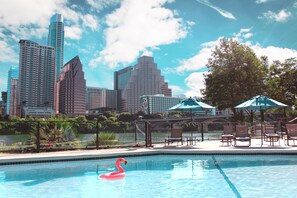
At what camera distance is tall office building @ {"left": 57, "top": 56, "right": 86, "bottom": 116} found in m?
136

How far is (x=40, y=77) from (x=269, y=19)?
132 metres

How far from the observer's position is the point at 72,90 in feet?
449

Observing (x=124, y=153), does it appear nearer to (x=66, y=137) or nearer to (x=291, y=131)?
(x=66, y=137)

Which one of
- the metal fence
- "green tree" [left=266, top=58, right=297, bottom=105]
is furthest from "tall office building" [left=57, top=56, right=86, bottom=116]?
the metal fence

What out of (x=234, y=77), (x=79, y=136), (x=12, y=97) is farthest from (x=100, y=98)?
(x=79, y=136)

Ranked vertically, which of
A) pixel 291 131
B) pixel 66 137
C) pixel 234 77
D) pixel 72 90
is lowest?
pixel 66 137

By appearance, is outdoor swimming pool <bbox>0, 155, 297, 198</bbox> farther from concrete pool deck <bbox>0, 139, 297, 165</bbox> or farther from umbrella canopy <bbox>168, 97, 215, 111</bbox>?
umbrella canopy <bbox>168, 97, 215, 111</bbox>

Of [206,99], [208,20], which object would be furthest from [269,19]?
[206,99]

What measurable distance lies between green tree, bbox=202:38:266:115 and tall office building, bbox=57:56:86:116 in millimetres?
120284

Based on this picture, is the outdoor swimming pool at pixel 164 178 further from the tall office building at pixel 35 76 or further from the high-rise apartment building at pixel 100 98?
the high-rise apartment building at pixel 100 98

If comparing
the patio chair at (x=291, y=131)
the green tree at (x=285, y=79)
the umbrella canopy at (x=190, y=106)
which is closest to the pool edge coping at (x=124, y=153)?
the patio chair at (x=291, y=131)

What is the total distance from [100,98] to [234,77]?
15926 centimetres

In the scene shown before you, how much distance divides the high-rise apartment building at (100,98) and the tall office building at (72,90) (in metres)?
32.5

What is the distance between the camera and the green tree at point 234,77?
22469mm
